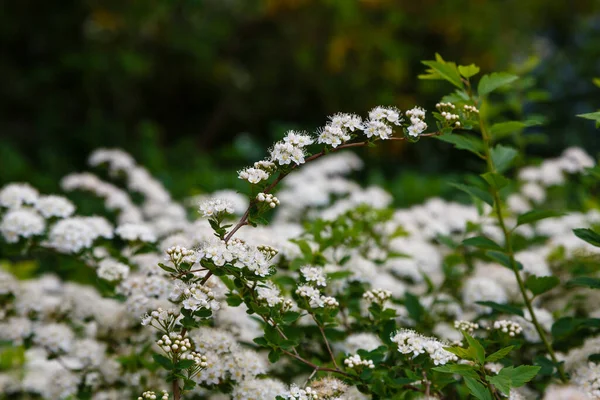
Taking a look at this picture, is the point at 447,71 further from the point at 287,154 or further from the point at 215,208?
the point at 215,208

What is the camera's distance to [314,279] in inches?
58.9

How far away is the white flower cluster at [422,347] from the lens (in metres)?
1.35

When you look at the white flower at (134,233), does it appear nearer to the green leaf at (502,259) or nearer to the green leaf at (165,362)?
the green leaf at (165,362)

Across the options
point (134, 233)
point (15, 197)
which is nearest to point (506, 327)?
point (134, 233)

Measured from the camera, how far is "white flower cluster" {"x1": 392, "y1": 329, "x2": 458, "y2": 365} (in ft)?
4.43

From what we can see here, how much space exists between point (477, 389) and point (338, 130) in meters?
0.64

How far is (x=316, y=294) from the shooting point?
1436 mm

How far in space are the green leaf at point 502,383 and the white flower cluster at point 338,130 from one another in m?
0.61

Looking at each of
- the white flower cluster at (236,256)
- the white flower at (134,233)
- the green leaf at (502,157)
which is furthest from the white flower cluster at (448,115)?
the white flower at (134,233)

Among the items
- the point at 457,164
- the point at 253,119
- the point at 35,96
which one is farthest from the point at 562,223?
the point at 35,96

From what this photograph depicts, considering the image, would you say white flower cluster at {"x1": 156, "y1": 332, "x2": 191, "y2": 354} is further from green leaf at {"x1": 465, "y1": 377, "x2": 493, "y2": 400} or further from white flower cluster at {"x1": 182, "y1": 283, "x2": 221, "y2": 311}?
green leaf at {"x1": 465, "y1": 377, "x2": 493, "y2": 400}

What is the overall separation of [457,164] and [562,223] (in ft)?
13.2

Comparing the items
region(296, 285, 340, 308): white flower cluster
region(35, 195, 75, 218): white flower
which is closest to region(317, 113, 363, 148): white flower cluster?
region(296, 285, 340, 308): white flower cluster

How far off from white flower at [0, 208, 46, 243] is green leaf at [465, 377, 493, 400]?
4.61ft
